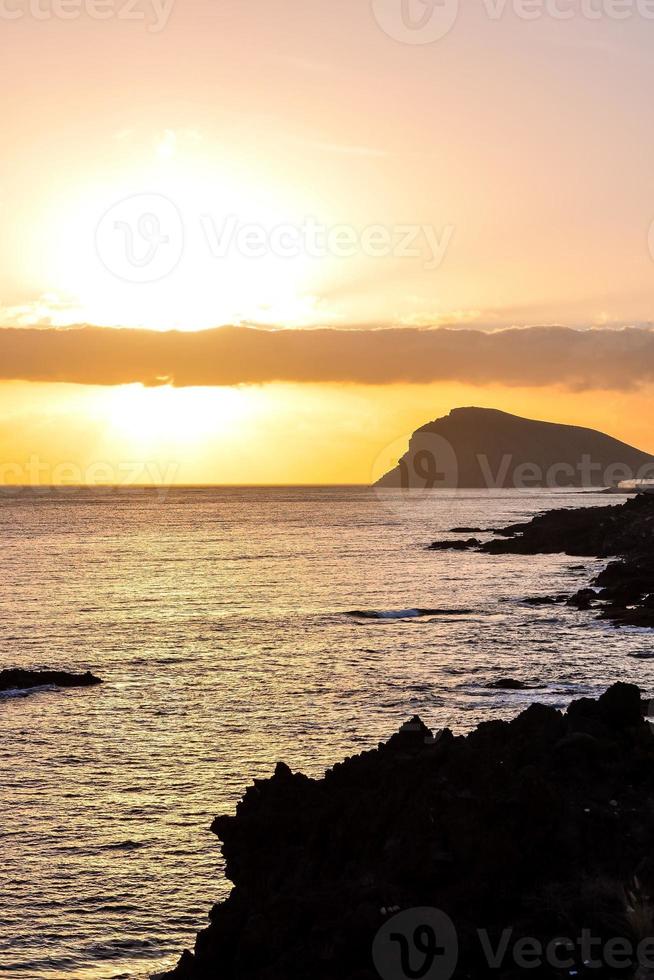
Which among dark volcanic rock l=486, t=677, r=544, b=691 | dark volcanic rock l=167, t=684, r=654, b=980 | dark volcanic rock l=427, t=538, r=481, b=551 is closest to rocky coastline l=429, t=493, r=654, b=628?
dark volcanic rock l=427, t=538, r=481, b=551

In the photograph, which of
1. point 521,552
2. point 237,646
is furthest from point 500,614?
point 521,552

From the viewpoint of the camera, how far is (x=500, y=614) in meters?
61.1

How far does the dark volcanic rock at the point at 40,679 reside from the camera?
38.0 m

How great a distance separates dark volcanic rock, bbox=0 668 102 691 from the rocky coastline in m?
29.3

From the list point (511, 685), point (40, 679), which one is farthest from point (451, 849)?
point (40, 679)

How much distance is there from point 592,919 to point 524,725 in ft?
22.0

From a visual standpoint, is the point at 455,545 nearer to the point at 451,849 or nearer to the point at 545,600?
the point at 545,600

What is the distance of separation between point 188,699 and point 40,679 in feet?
21.1

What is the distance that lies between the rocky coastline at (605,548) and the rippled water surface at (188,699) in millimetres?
2922

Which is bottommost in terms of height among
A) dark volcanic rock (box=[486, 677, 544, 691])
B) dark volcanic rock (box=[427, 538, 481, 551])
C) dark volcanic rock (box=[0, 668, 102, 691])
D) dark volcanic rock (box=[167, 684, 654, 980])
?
dark volcanic rock (box=[427, 538, 481, 551])

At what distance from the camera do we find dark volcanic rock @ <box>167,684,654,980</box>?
14.6m

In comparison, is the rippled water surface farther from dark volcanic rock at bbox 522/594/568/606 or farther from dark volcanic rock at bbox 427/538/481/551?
dark volcanic rock at bbox 427/538/481/551

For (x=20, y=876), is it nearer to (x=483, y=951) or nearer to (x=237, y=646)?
(x=483, y=951)

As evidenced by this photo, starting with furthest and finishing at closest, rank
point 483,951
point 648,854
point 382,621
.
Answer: point 382,621 < point 648,854 < point 483,951
